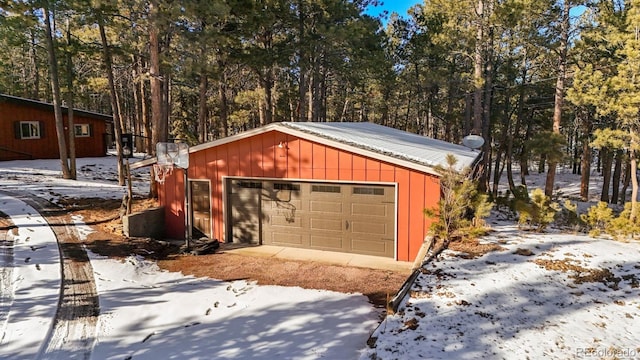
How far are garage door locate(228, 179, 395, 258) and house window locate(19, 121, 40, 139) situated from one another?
16.7 metres

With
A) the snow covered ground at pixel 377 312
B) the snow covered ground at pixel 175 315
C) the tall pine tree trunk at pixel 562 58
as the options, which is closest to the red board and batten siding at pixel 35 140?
the snow covered ground at pixel 175 315

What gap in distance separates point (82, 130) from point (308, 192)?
64.7ft

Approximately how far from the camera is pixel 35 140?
69.9 ft

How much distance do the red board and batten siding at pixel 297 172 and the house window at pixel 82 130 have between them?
15220mm

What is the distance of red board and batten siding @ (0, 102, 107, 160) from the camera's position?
20.2m

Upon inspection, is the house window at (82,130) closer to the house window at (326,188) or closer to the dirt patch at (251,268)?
the dirt patch at (251,268)

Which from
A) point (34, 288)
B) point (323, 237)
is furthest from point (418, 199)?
point (34, 288)

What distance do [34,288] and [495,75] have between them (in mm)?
25007

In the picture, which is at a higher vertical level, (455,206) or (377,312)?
(455,206)

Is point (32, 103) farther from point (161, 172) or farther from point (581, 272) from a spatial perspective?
point (581, 272)

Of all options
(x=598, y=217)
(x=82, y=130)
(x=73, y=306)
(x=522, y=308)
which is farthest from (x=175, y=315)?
(x=82, y=130)

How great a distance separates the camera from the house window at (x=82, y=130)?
912 inches

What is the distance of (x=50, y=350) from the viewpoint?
5.29 metres

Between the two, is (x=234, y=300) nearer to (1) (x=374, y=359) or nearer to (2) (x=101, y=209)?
(1) (x=374, y=359)
